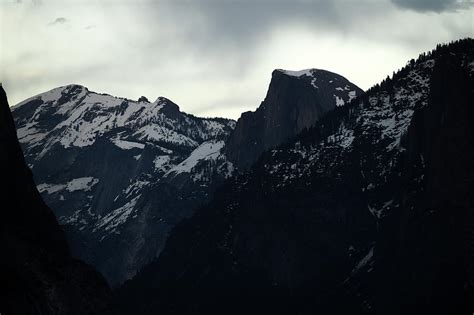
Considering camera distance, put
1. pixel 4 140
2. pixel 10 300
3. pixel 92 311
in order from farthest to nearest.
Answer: pixel 4 140 → pixel 92 311 → pixel 10 300

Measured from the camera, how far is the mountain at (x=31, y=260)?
14000 centimetres

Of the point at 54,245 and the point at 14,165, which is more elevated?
the point at 14,165

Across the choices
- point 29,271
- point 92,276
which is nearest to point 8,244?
point 29,271

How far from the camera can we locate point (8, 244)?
144 meters

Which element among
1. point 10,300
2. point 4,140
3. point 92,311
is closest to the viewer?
point 10,300

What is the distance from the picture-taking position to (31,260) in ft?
471

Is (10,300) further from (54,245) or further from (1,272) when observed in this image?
(54,245)

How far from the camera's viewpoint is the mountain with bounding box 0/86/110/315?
140 metres

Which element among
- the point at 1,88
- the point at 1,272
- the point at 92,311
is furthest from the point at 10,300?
the point at 1,88

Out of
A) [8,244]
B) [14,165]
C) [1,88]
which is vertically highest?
[1,88]

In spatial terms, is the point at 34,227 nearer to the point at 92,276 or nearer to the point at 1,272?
the point at 92,276

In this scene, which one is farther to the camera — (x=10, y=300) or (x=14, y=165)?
(x=14, y=165)

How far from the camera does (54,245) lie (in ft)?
544

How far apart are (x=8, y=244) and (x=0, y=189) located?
51.2ft
